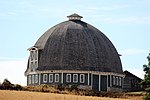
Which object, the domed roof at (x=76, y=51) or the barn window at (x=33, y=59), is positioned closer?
the domed roof at (x=76, y=51)

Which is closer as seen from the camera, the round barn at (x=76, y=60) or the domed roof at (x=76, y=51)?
the round barn at (x=76, y=60)

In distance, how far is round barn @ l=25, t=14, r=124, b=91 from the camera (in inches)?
4326

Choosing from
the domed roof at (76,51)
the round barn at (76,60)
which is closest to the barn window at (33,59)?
the round barn at (76,60)

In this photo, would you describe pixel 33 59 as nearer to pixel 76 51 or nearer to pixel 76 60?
pixel 76 51

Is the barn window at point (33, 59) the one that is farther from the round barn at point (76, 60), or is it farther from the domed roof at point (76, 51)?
the domed roof at point (76, 51)

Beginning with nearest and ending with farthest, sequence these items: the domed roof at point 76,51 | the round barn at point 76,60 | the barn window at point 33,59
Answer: the round barn at point 76,60 < the domed roof at point 76,51 < the barn window at point 33,59

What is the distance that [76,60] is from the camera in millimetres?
110750

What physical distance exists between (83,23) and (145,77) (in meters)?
59.1

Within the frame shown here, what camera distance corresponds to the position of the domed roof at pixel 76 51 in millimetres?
110688

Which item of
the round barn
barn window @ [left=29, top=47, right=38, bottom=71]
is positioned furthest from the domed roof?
barn window @ [left=29, top=47, right=38, bottom=71]

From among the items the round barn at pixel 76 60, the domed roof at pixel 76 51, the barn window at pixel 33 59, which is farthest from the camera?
the barn window at pixel 33 59

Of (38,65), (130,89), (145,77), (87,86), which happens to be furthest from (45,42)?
(145,77)

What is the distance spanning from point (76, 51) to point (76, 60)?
5.73 ft

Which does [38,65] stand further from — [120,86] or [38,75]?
[120,86]
